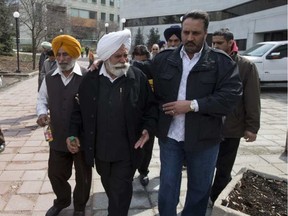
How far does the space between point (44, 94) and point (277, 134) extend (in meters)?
5.72

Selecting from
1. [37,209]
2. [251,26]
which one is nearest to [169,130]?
[37,209]

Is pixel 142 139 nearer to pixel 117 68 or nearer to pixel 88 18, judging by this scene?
pixel 117 68

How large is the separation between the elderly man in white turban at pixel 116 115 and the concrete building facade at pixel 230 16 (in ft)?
90.2

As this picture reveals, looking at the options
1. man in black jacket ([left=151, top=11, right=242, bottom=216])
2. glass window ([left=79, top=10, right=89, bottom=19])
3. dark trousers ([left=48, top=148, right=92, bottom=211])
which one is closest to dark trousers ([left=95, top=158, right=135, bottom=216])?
man in black jacket ([left=151, top=11, right=242, bottom=216])

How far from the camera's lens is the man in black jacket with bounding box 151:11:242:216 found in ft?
8.63

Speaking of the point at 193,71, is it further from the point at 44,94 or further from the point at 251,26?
the point at 251,26

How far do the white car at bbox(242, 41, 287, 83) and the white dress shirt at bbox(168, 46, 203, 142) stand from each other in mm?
10940

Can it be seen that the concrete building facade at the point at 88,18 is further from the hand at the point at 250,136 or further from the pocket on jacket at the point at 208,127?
the pocket on jacket at the point at 208,127

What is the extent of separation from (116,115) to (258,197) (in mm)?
1419

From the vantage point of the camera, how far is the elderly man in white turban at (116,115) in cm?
279

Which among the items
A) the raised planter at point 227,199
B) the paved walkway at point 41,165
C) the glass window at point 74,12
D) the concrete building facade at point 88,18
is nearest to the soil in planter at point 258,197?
the raised planter at point 227,199

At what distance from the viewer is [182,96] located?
2.76 meters

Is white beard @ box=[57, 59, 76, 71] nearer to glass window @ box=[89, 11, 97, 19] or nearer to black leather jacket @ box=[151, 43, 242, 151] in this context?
black leather jacket @ box=[151, 43, 242, 151]

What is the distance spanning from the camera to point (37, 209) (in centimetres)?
375
